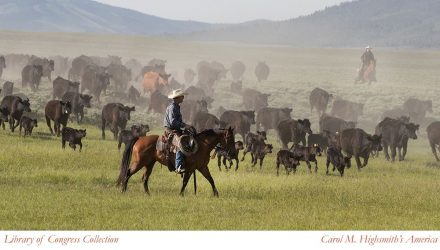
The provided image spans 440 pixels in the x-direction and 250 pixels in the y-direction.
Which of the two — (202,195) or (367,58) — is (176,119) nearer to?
(202,195)

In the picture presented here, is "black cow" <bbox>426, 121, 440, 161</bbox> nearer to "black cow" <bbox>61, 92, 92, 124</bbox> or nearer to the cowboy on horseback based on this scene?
"black cow" <bbox>61, 92, 92, 124</bbox>

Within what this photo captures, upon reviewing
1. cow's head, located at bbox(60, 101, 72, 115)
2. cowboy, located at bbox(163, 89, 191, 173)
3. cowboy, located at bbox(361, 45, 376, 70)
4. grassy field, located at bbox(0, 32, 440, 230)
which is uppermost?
cowboy, located at bbox(361, 45, 376, 70)

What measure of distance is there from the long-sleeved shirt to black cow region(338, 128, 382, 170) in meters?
12.1

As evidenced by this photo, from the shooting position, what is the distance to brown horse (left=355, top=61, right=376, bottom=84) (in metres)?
61.4

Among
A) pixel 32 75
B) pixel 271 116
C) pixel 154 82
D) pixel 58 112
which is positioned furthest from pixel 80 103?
pixel 154 82

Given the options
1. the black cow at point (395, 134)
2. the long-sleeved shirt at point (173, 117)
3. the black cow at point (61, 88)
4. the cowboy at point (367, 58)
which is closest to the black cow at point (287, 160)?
the long-sleeved shirt at point (173, 117)

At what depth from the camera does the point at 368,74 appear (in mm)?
62062

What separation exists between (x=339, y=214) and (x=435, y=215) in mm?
2308

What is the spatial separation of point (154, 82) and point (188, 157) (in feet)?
115

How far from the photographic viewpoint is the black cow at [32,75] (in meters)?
46.4

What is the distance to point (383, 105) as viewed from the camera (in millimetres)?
53281

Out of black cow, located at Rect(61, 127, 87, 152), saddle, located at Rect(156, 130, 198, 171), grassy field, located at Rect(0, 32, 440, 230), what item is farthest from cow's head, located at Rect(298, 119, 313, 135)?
saddle, located at Rect(156, 130, 198, 171)

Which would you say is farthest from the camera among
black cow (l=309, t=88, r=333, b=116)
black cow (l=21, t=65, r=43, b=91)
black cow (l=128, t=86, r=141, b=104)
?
black cow (l=309, t=88, r=333, b=116)
